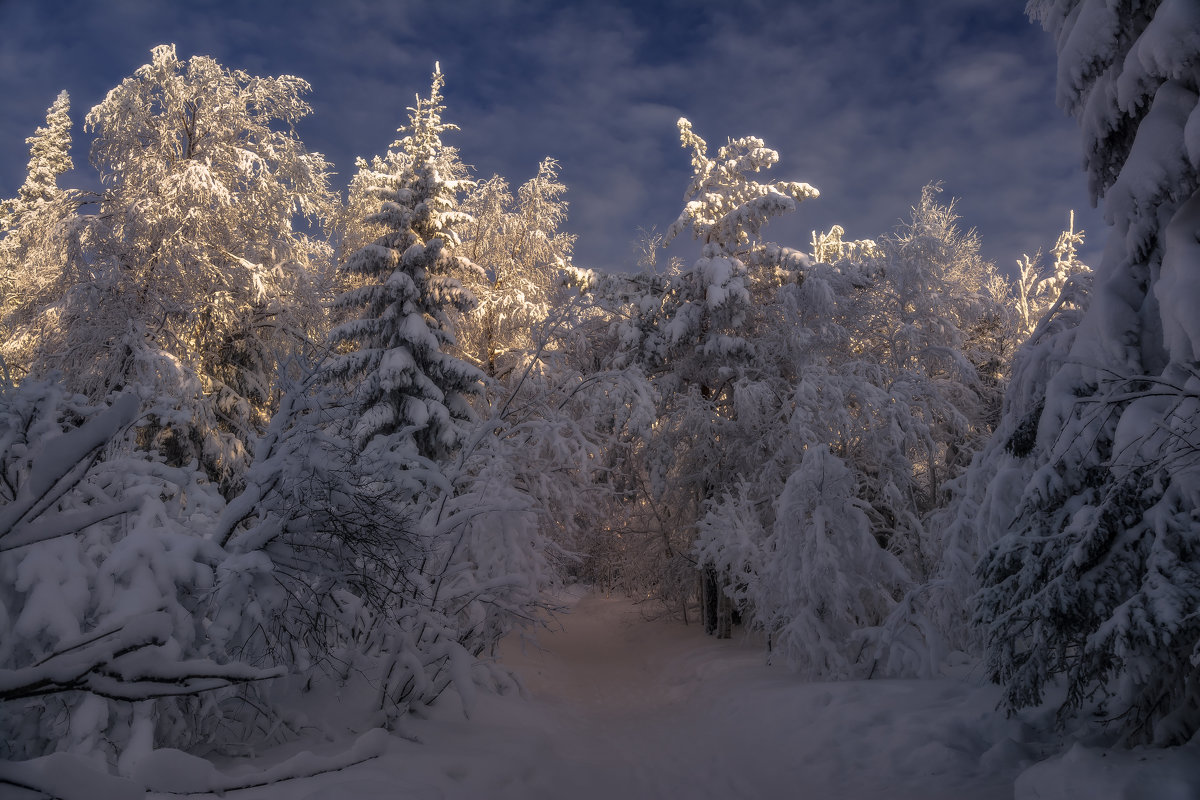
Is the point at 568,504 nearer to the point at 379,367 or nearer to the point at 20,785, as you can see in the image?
the point at 379,367

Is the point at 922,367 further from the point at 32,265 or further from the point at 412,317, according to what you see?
the point at 32,265

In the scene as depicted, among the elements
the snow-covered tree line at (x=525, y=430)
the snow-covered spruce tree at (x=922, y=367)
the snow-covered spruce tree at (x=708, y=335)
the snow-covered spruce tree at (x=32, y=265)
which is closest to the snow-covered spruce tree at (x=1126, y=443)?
the snow-covered tree line at (x=525, y=430)

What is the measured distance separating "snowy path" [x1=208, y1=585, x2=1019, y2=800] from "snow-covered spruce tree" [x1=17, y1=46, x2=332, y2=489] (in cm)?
832

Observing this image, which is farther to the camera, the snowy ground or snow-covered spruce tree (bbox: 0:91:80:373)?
snow-covered spruce tree (bbox: 0:91:80:373)

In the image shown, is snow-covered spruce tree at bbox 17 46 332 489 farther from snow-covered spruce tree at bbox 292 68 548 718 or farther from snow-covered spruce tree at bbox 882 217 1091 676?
snow-covered spruce tree at bbox 882 217 1091 676

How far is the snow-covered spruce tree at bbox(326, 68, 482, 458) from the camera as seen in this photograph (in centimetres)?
1496

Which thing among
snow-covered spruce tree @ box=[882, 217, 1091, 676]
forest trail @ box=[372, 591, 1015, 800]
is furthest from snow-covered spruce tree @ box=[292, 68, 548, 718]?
snow-covered spruce tree @ box=[882, 217, 1091, 676]

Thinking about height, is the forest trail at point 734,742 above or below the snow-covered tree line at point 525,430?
below

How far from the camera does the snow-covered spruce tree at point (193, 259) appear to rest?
1312 cm

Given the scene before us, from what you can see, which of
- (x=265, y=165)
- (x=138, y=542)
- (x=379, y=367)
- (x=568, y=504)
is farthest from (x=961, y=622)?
(x=265, y=165)

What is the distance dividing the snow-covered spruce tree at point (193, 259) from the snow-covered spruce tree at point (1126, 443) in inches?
489

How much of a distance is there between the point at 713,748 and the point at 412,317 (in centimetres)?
1114

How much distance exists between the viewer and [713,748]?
8289 mm

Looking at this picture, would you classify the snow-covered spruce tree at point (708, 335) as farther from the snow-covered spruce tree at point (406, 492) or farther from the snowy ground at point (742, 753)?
the snowy ground at point (742, 753)
